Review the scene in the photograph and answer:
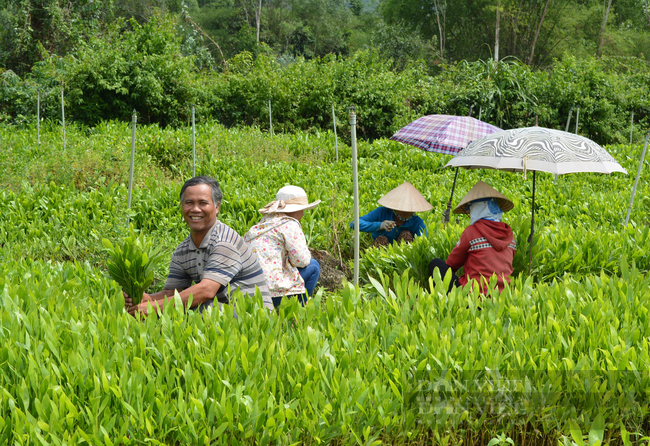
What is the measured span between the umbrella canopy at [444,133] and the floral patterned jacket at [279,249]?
2469 mm

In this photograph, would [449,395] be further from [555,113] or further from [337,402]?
[555,113]

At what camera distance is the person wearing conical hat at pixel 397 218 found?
5367 millimetres

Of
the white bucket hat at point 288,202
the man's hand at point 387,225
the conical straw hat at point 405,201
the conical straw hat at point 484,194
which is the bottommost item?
the man's hand at point 387,225

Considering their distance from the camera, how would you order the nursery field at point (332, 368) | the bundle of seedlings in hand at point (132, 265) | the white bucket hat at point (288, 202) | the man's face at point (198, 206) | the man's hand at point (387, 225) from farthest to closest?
the man's hand at point (387, 225) < the white bucket hat at point (288, 202) < the man's face at point (198, 206) < the bundle of seedlings in hand at point (132, 265) < the nursery field at point (332, 368)

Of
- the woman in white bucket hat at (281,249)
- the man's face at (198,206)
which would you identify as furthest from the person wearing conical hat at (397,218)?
the man's face at (198,206)

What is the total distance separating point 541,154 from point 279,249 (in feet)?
7.15

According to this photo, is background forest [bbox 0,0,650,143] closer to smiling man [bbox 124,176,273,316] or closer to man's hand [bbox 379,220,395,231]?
man's hand [bbox 379,220,395,231]

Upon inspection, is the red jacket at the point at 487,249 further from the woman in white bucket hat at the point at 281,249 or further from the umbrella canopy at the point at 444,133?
the umbrella canopy at the point at 444,133

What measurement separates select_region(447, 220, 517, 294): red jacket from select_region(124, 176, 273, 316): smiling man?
65.3 inches

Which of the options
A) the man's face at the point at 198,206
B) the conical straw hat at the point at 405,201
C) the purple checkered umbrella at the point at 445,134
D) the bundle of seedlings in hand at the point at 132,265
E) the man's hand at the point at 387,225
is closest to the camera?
the bundle of seedlings in hand at the point at 132,265

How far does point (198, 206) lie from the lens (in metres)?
3.50

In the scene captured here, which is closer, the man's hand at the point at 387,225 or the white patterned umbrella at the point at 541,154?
the white patterned umbrella at the point at 541,154

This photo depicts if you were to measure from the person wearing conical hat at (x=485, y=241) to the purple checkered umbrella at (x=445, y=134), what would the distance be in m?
1.63

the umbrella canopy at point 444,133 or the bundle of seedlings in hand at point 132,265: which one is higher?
the umbrella canopy at point 444,133
